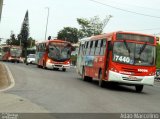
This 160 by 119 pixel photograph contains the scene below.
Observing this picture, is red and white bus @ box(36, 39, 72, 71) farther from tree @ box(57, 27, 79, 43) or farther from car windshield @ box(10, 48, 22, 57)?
tree @ box(57, 27, 79, 43)

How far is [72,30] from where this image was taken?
147250 millimetres

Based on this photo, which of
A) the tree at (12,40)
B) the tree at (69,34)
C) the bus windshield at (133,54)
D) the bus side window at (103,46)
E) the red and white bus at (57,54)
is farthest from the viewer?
the tree at (12,40)

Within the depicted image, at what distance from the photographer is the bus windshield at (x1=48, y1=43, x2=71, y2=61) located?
4922 cm

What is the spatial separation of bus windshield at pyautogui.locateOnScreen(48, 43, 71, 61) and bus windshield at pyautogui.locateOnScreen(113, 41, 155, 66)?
80.3 ft

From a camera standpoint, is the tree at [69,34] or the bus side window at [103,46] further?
the tree at [69,34]

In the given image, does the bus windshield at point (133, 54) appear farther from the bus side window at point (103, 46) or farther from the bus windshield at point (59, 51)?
the bus windshield at point (59, 51)

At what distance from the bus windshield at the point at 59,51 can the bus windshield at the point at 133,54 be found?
964 inches

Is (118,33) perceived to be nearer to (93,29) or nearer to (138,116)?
(138,116)

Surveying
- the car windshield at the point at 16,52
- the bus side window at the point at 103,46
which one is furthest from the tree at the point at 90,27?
the bus side window at the point at 103,46

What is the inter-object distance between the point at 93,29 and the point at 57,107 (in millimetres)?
90399

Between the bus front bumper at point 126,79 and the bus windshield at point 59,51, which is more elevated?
the bus windshield at point 59,51

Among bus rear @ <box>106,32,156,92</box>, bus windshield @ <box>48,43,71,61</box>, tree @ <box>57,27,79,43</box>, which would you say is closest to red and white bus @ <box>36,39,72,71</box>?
bus windshield @ <box>48,43,71,61</box>

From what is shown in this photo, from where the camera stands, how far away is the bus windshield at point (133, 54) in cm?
2481

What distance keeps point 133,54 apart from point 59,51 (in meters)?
24.9
